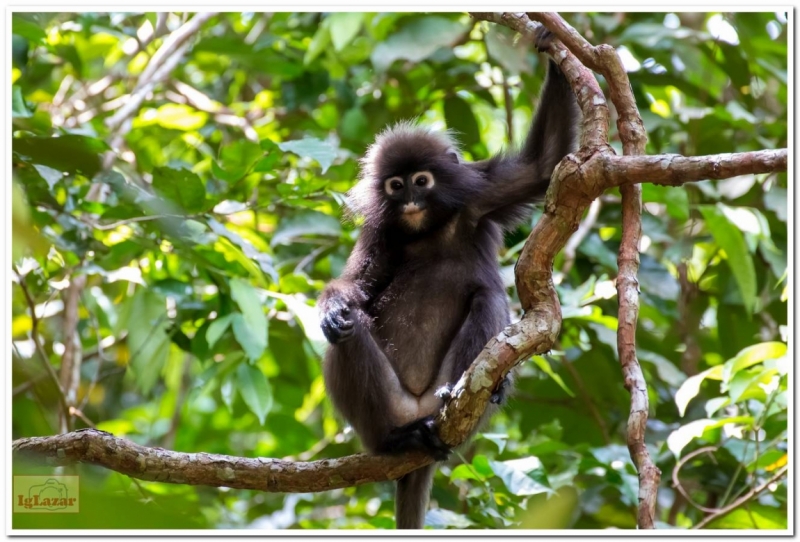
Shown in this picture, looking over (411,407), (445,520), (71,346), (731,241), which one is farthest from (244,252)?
(731,241)

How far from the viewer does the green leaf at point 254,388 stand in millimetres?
4562

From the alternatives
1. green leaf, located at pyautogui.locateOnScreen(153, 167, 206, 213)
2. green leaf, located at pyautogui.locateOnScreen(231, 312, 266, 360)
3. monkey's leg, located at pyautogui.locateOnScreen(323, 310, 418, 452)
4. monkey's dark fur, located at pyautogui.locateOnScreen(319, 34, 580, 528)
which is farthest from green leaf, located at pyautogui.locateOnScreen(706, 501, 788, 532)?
A: green leaf, located at pyautogui.locateOnScreen(153, 167, 206, 213)

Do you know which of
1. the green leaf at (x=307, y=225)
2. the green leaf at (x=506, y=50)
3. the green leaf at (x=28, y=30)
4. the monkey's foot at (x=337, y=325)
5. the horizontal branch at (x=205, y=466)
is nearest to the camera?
the horizontal branch at (x=205, y=466)

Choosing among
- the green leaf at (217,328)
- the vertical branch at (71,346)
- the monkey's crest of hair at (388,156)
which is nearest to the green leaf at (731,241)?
the monkey's crest of hair at (388,156)

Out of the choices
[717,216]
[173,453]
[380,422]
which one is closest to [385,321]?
[380,422]

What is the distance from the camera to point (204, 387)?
5000mm

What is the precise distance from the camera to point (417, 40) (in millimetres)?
5398

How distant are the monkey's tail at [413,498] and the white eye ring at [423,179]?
4.60 ft

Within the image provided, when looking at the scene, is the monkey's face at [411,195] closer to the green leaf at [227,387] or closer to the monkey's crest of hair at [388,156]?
the monkey's crest of hair at [388,156]

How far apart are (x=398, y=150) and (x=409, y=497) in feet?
5.76

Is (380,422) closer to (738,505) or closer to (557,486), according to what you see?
(557,486)

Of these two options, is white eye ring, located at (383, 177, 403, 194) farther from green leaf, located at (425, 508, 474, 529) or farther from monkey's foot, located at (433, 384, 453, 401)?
green leaf, located at (425, 508, 474, 529)

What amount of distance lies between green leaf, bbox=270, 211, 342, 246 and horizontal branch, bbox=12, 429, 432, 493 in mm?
2069

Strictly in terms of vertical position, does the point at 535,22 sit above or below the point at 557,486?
above
